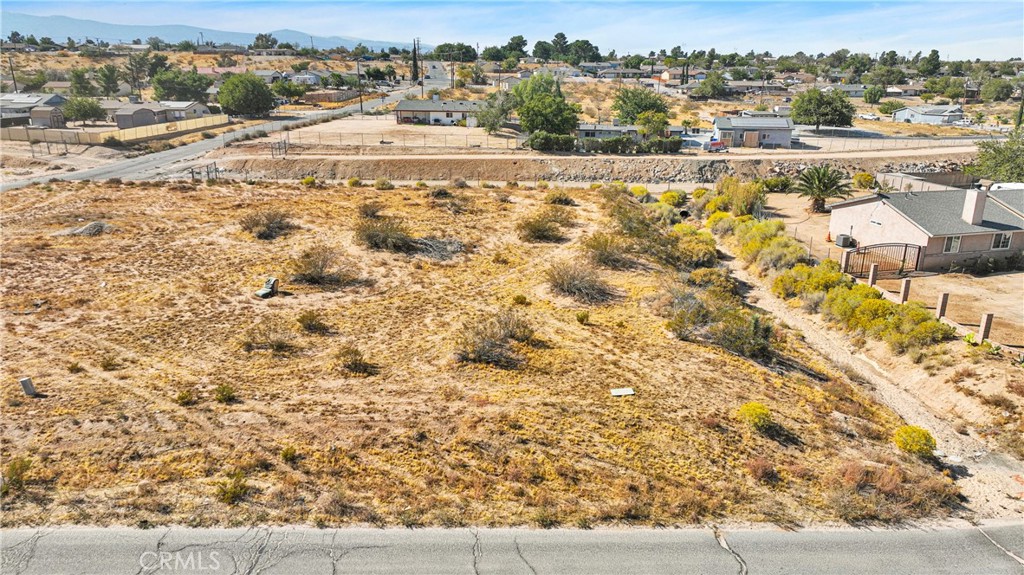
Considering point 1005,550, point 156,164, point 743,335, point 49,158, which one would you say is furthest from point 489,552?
point 49,158

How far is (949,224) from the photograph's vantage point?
34.0m

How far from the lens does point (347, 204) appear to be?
48.1 meters

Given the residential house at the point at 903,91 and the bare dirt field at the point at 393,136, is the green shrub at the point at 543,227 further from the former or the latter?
the residential house at the point at 903,91

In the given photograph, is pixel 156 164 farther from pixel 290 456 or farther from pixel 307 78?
pixel 307 78

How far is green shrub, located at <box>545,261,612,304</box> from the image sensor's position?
30375 mm

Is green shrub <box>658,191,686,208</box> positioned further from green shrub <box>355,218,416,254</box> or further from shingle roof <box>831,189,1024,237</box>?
green shrub <box>355,218,416,254</box>

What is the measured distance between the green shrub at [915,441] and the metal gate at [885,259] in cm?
1661

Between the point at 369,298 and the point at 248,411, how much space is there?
11116 millimetres

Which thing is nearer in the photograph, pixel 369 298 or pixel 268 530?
pixel 268 530

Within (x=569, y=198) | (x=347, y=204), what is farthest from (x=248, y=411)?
(x=569, y=198)

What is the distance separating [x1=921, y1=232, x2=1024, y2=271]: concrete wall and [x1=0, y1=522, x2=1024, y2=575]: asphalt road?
2306 centimetres

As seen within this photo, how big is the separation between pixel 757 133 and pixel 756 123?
152cm

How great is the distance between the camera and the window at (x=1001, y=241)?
112ft

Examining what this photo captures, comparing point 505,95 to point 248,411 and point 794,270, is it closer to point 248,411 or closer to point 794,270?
point 794,270
